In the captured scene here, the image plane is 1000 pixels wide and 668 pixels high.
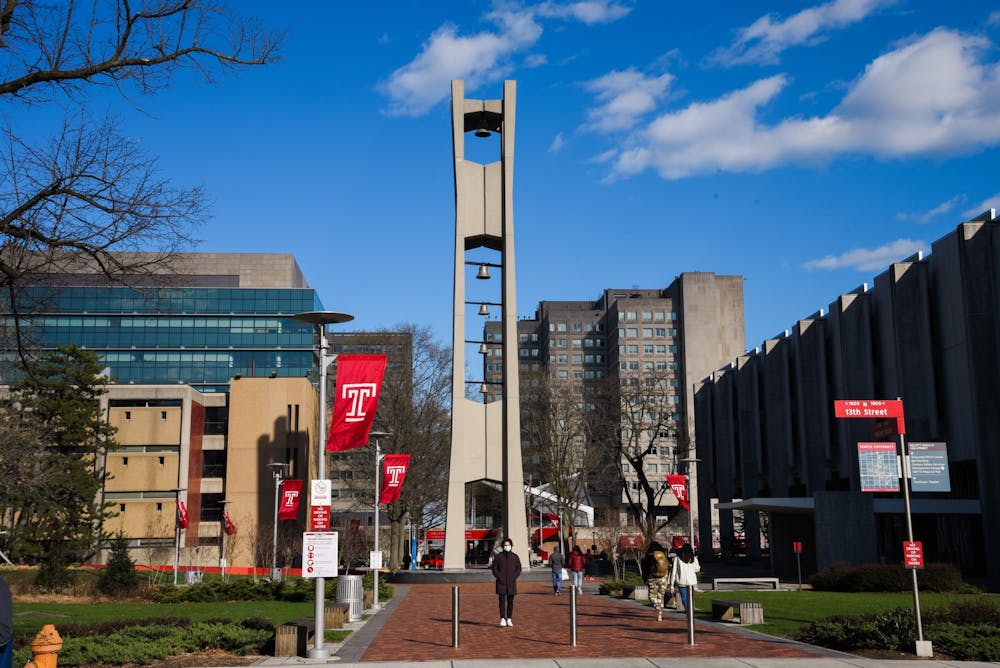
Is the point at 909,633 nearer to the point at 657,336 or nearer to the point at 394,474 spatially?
the point at 394,474

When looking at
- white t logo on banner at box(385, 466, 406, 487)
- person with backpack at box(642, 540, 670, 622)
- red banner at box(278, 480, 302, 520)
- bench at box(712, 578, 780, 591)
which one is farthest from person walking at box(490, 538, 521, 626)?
red banner at box(278, 480, 302, 520)

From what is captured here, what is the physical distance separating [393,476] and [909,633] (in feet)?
69.7

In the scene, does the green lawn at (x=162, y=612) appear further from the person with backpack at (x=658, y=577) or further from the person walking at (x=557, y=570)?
the person with backpack at (x=658, y=577)

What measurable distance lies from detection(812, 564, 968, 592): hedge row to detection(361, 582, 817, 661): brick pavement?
33.2 ft

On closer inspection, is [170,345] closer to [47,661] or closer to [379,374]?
[379,374]

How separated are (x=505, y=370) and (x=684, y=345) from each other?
350ft

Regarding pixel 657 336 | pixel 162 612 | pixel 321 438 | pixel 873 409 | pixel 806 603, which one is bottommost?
pixel 162 612

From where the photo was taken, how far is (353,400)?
1852 cm

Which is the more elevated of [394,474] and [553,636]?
[394,474]

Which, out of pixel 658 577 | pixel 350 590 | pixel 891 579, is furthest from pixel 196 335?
pixel 658 577

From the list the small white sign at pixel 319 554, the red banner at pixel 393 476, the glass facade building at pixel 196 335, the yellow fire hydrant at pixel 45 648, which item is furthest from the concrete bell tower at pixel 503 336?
the glass facade building at pixel 196 335

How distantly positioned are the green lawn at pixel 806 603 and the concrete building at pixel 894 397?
16.8 feet

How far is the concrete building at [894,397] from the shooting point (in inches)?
1623

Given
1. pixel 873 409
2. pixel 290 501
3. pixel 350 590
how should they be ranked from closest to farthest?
pixel 873 409 < pixel 350 590 < pixel 290 501
